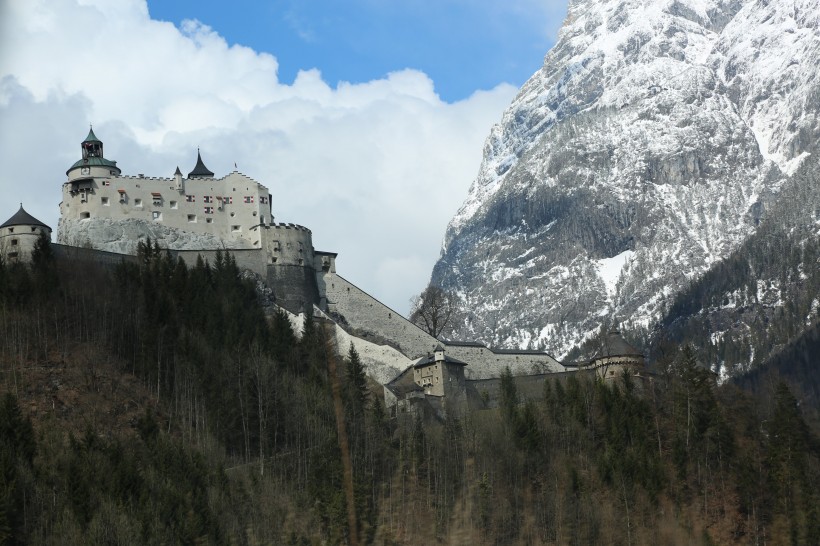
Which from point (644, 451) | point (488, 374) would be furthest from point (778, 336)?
point (644, 451)

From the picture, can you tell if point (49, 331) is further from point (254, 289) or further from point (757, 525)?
point (757, 525)

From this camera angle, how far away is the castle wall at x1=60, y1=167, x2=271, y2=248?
92.5 meters

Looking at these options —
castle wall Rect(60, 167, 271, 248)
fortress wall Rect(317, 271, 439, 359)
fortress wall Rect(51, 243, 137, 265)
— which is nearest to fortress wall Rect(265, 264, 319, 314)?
fortress wall Rect(317, 271, 439, 359)

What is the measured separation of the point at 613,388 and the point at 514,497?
2845 cm

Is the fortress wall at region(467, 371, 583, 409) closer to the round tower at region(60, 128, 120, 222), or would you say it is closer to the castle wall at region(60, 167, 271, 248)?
the castle wall at region(60, 167, 271, 248)

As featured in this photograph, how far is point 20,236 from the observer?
83375 millimetres

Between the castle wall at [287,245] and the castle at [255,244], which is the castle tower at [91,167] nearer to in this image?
the castle at [255,244]

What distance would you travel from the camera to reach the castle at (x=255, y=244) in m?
89.4

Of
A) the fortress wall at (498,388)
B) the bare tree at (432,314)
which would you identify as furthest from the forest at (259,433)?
the bare tree at (432,314)

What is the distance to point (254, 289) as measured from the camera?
88.2 meters

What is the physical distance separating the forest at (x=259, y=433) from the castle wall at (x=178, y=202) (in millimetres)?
4431

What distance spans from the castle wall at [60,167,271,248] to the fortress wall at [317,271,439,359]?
21.1ft

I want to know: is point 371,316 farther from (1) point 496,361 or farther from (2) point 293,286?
(1) point 496,361

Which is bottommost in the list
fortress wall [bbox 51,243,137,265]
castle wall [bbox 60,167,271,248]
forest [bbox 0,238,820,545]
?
forest [bbox 0,238,820,545]
